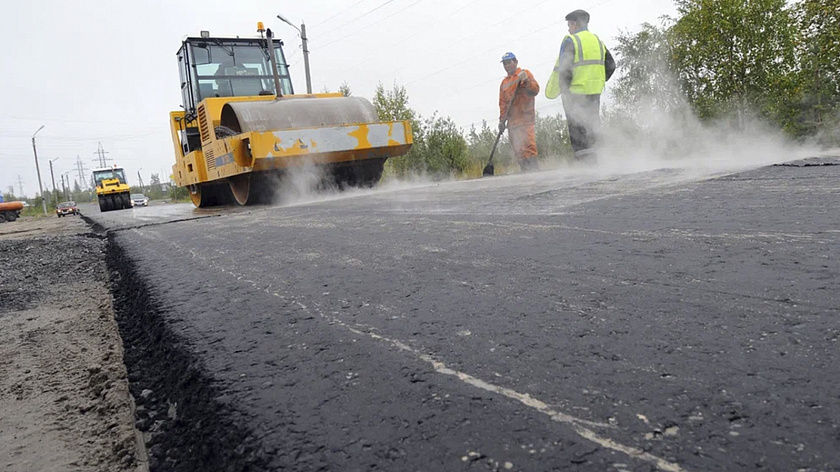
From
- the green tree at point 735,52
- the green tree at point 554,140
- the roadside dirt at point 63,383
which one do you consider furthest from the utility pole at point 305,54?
the roadside dirt at point 63,383

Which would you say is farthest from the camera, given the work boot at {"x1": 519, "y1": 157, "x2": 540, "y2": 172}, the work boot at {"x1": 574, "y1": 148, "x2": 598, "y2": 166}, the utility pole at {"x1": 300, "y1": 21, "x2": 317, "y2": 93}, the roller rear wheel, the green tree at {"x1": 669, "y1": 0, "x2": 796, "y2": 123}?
the utility pole at {"x1": 300, "y1": 21, "x2": 317, "y2": 93}

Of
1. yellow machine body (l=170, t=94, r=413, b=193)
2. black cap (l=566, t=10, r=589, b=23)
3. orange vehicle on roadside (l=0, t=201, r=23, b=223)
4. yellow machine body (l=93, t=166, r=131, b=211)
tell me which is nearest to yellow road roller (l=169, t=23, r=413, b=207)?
yellow machine body (l=170, t=94, r=413, b=193)

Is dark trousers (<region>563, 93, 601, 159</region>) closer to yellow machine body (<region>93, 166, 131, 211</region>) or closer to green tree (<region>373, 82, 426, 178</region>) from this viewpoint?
green tree (<region>373, 82, 426, 178</region>)

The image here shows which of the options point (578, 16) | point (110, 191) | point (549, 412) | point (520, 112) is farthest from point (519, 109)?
point (110, 191)

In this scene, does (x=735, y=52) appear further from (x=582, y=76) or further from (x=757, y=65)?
(x=582, y=76)

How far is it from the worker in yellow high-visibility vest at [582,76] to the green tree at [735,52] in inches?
241

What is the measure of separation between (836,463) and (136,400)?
151cm

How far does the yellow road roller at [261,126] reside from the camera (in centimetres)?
818

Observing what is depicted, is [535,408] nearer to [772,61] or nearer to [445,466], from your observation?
[445,466]

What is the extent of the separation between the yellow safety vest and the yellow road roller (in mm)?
2530

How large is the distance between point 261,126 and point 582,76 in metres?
A: 4.57

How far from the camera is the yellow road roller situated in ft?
26.8

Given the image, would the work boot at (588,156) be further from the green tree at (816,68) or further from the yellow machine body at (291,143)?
the green tree at (816,68)

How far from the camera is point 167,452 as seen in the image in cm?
124
